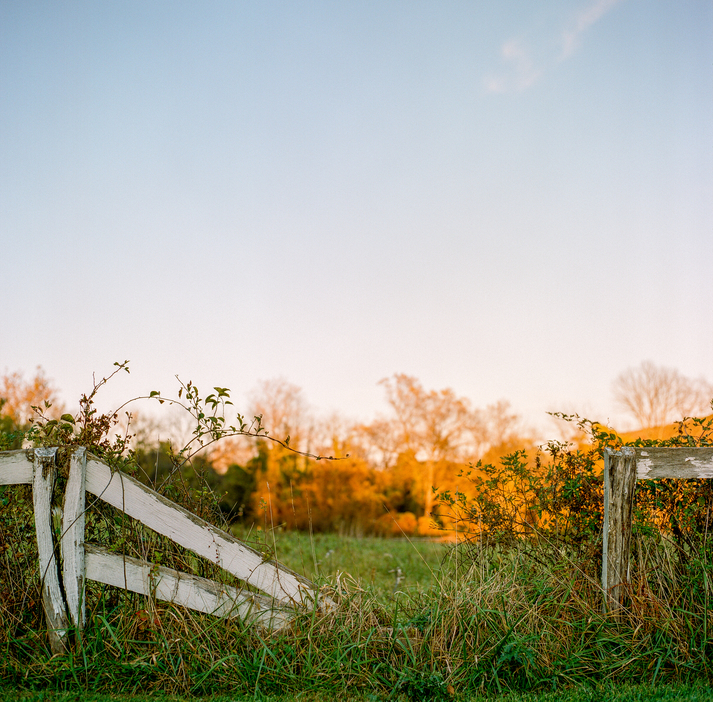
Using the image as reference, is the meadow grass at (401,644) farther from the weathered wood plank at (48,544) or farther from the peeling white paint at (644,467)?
the peeling white paint at (644,467)

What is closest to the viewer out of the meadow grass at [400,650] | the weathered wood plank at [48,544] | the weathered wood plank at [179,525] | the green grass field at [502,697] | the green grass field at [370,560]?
the green grass field at [502,697]

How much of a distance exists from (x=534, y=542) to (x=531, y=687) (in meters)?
1.13

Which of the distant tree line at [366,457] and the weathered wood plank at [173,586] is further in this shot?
the distant tree line at [366,457]

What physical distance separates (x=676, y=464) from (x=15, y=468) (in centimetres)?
438

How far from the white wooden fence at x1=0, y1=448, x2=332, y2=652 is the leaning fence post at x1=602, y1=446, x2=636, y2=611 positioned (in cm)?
200

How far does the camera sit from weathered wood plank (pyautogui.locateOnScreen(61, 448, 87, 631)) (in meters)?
3.46

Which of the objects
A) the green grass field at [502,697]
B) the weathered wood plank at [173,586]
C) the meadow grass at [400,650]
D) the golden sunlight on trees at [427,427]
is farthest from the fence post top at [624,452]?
the golden sunlight on trees at [427,427]

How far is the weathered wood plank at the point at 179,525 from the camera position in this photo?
357 centimetres

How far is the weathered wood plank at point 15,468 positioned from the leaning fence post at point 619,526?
12.6ft

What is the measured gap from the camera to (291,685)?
325 centimetres

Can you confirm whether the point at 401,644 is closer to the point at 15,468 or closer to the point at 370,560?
the point at 15,468

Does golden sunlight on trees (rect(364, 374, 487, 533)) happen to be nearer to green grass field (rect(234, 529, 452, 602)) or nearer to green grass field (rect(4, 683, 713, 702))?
green grass field (rect(234, 529, 452, 602))

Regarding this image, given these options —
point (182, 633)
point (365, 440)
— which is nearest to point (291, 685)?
point (182, 633)

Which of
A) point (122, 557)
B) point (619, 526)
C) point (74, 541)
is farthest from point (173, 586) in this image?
point (619, 526)
